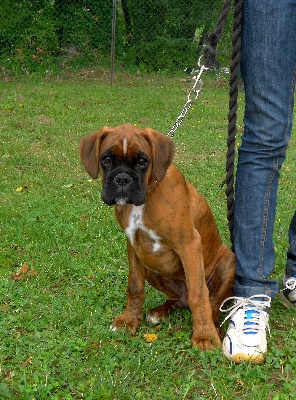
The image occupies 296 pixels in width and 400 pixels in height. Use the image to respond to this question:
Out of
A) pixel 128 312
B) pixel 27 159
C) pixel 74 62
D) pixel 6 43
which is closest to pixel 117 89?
pixel 74 62

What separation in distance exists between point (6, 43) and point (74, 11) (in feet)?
6.64

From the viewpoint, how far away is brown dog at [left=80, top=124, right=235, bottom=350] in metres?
2.84

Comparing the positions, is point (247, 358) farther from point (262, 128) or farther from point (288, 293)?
point (262, 128)

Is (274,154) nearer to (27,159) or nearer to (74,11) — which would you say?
(27,159)

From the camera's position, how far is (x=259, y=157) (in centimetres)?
305

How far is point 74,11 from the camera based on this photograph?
15297 mm

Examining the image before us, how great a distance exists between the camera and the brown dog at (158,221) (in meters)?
2.84

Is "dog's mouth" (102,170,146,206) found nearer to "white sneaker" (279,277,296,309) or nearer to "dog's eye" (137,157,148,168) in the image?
"dog's eye" (137,157,148,168)

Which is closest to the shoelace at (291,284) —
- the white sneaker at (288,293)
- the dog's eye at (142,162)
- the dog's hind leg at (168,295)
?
the white sneaker at (288,293)

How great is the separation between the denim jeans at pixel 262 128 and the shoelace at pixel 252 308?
0.04 m

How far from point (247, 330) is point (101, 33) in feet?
44.8

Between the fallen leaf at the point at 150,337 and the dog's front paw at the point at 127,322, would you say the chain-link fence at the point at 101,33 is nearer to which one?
the dog's front paw at the point at 127,322

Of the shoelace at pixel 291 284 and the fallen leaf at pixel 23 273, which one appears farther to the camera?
the fallen leaf at pixel 23 273

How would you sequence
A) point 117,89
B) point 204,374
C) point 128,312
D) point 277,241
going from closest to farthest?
point 204,374
point 128,312
point 277,241
point 117,89
